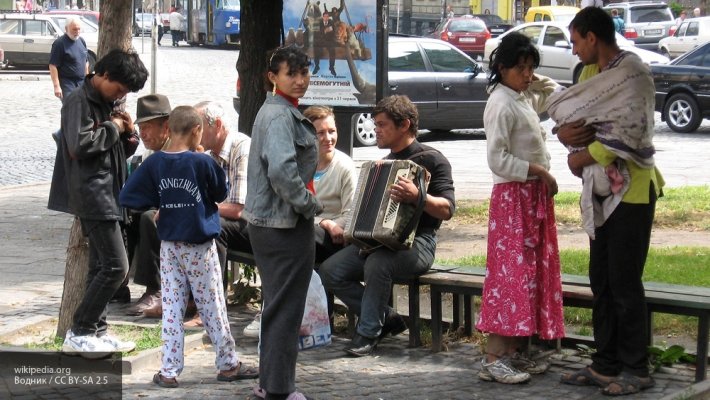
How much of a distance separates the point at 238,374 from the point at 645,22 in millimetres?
34456

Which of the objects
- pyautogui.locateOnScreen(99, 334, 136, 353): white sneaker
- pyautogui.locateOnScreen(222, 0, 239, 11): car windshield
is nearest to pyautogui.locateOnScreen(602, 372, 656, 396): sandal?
pyautogui.locateOnScreen(99, 334, 136, 353): white sneaker

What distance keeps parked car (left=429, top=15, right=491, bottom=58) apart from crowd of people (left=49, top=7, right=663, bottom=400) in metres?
33.1

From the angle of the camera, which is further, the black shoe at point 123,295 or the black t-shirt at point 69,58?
the black t-shirt at point 69,58

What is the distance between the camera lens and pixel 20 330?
693 centimetres

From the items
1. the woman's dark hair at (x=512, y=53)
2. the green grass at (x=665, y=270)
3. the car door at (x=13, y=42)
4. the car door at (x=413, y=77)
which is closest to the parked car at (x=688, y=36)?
the car door at (x=413, y=77)

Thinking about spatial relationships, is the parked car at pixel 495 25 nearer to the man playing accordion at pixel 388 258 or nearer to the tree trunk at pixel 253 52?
the tree trunk at pixel 253 52

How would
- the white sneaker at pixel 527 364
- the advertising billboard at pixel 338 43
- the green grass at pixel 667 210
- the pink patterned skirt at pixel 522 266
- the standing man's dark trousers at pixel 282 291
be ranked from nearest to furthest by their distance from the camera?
the standing man's dark trousers at pixel 282 291 < the pink patterned skirt at pixel 522 266 < the white sneaker at pixel 527 364 < the advertising billboard at pixel 338 43 < the green grass at pixel 667 210

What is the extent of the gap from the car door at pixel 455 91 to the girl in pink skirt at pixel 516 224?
11.6 m

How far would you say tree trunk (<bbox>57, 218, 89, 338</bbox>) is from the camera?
669cm

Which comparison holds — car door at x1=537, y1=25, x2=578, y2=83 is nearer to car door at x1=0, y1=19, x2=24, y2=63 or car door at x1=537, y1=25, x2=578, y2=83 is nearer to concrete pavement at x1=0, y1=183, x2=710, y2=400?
car door at x1=0, y1=19, x2=24, y2=63

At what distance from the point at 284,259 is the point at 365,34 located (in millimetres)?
5300

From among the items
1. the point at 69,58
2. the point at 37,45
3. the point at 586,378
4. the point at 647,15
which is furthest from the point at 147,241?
the point at 647,15

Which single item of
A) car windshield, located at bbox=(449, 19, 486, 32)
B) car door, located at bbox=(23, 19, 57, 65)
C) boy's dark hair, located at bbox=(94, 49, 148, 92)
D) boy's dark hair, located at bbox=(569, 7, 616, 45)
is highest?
car windshield, located at bbox=(449, 19, 486, 32)

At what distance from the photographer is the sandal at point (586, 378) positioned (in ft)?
19.0
